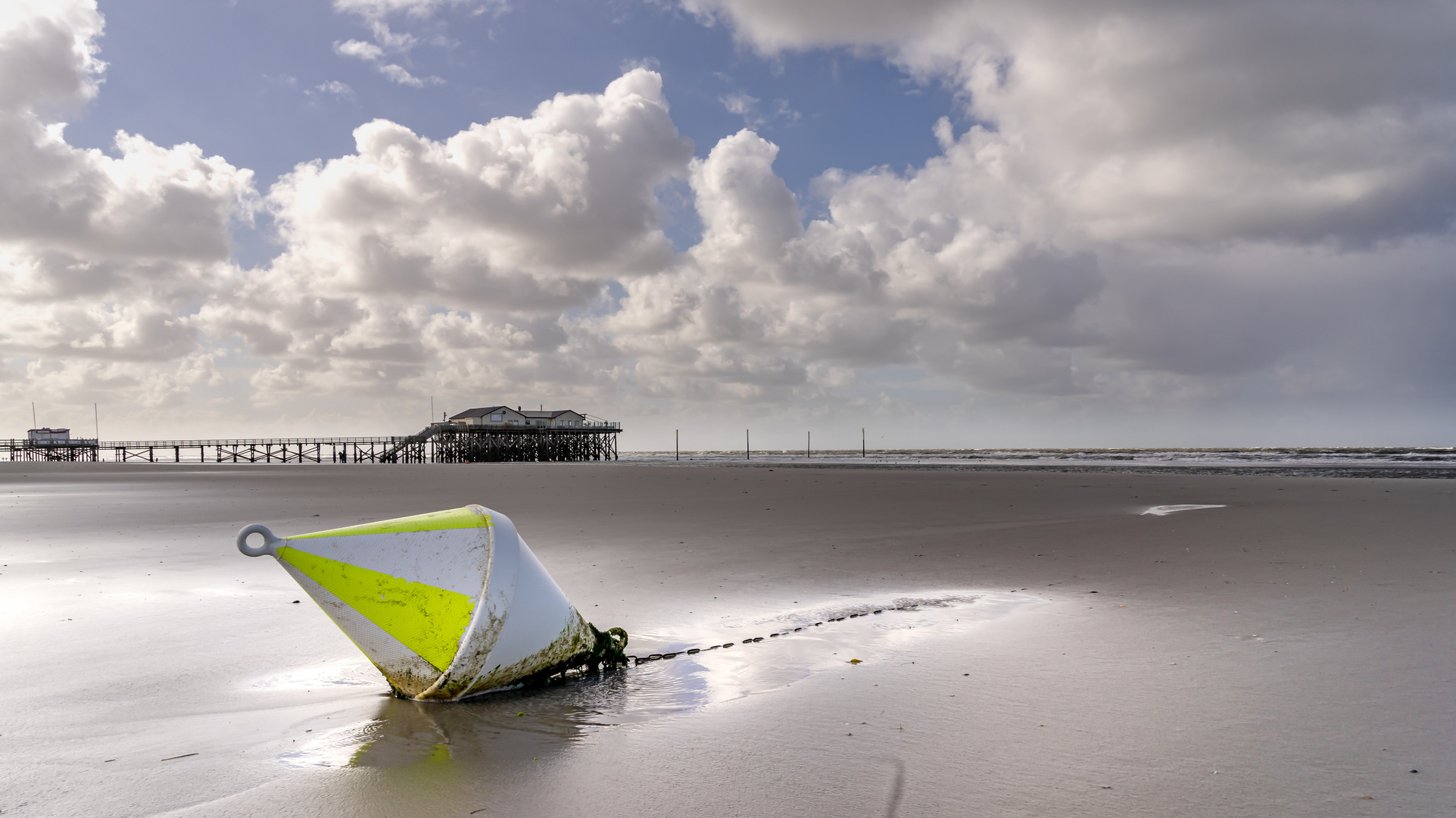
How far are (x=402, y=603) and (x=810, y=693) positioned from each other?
86.6 inches

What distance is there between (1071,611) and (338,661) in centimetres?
539

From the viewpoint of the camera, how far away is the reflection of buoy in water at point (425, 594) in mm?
3885

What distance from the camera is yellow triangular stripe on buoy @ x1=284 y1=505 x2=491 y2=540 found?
157 inches

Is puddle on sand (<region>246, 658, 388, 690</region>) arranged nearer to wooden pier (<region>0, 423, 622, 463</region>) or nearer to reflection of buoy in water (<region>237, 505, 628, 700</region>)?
reflection of buoy in water (<region>237, 505, 628, 700</region>)

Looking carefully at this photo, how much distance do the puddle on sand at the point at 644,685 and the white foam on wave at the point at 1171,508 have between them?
8.93 metres

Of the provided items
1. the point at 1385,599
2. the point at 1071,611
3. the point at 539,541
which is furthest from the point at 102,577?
the point at 1385,599

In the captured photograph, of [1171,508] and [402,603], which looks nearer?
[402,603]

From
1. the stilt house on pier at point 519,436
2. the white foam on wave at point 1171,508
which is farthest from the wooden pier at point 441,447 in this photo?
the white foam on wave at point 1171,508

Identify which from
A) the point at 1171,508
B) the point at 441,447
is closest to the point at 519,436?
the point at 441,447

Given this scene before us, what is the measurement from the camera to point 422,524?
13.3 ft

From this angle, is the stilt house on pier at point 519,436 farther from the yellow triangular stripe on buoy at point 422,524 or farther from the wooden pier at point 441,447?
the yellow triangular stripe on buoy at point 422,524

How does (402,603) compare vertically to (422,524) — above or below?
below

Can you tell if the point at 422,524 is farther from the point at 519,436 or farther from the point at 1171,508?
the point at 519,436

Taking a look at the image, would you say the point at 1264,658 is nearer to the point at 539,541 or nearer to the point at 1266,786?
the point at 1266,786
